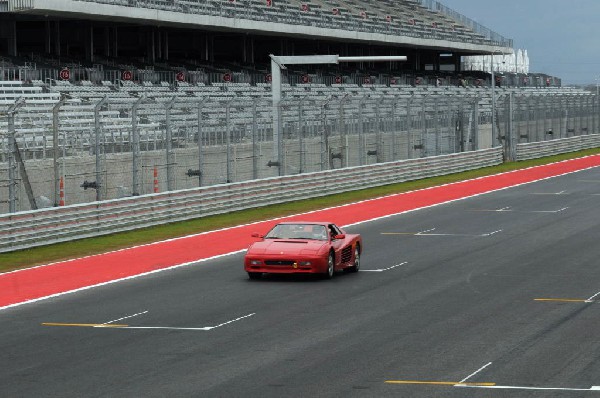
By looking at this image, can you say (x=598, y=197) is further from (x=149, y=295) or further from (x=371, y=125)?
(x=149, y=295)

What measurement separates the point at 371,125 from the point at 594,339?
103 feet

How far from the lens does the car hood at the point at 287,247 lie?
939 inches

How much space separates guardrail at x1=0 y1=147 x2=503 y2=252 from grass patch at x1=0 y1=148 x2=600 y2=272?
24 centimetres

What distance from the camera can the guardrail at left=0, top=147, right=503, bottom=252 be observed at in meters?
29.8

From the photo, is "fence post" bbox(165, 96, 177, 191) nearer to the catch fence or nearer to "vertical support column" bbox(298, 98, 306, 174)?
the catch fence

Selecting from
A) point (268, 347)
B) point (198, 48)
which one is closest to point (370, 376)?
point (268, 347)

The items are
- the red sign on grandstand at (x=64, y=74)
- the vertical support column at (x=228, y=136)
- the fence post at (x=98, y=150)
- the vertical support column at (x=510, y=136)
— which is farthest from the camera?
the vertical support column at (x=510, y=136)

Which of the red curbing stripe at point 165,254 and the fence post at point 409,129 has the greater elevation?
the fence post at point 409,129

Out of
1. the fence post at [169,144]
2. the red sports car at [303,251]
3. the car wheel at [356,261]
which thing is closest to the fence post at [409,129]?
the fence post at [169,144]

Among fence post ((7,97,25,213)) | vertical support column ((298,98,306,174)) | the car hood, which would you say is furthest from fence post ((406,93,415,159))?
the car hood

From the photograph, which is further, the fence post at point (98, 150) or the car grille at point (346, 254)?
the fence post at point (98, 150)

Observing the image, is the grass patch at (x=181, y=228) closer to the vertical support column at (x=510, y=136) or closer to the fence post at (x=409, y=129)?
the fence post at (x=409, y=129)

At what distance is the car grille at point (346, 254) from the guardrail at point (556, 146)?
4040 centimetres

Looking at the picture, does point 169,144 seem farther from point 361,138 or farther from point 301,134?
point 361,138
